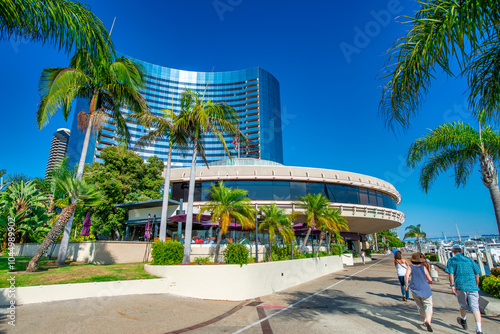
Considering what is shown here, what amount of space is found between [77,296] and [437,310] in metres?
11.7

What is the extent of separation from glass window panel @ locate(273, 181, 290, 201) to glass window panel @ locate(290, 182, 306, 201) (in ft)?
1.50

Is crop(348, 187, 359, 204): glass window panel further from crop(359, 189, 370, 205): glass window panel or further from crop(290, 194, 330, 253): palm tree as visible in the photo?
crop(290, 194, 330, 253): palm tree

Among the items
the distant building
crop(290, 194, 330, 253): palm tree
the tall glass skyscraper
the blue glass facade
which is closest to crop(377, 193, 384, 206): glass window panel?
the blue glass facade

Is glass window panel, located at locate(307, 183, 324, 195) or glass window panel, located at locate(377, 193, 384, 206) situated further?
glass window panel, located at locate(377, 193, 384, 206)

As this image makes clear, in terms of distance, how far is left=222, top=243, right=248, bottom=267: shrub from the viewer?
11633 mm

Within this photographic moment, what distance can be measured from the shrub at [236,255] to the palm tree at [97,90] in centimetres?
784

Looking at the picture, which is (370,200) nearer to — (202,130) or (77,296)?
(202,130)

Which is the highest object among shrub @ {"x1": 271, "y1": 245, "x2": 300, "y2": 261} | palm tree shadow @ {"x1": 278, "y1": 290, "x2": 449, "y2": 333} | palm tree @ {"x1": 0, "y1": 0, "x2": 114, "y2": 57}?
palm tree @ {"x1": 0, "y1": 0, "x2": 114, "y2": 57}

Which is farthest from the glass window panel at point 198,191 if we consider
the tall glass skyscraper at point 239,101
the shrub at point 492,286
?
the tall glass skyscraper at point 239,101

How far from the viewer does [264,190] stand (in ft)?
99.6

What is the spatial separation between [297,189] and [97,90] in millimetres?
22364

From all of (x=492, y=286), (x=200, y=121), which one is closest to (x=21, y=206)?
(x=200, y=121)

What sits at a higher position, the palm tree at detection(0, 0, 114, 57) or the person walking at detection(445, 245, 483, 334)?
the palm tree at detection(0, 0, 114, 57)

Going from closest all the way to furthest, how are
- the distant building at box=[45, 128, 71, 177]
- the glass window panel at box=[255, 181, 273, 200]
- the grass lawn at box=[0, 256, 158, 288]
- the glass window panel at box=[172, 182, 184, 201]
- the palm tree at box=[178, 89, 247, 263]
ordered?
the grass lawn at box=[0, 256, 158, 288] → the palm tree at box=[178, 89, 247, 263] → the glass window panel at box=[255, 181, 273, 200] → the glass window panel at box=[172, 182, 184, 201] → the distant building at box=[45, 128, 71, 177]
